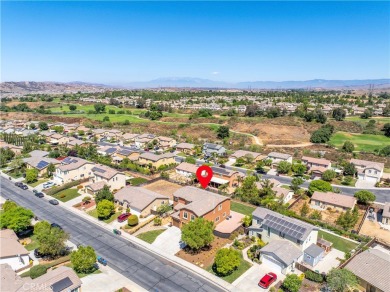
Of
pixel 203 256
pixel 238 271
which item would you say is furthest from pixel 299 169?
pixel 238 271

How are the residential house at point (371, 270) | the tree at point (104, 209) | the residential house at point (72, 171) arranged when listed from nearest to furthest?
the residential house at point (371, 270) → the tree at point (104, 209) → the residential house at point (72, 171)

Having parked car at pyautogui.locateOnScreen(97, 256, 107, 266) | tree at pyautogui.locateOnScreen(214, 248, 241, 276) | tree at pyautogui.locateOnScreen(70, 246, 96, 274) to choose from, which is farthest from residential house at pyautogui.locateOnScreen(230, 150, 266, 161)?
tree at pyautogui.locateOnScreen(70, 246, 96, 274)

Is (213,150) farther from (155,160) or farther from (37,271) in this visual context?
(37,271)

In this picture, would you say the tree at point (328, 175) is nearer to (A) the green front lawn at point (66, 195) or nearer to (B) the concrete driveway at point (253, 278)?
(B) the concrete driveway at point (253, 278)

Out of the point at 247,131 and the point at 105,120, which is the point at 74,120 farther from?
the point at 247,131

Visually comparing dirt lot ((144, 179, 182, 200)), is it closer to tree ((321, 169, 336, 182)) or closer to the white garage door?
the white garage door

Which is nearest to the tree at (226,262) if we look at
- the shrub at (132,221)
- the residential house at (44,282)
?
the residential house at (44,282)

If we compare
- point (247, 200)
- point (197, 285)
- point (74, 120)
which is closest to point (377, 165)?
point (247, 200)
